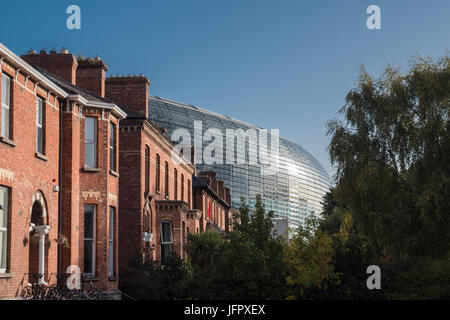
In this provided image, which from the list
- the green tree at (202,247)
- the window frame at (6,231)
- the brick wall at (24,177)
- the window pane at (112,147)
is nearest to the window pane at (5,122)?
the brick wall at (24,177)

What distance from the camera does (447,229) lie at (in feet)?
90.0

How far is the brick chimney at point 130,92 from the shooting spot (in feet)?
115

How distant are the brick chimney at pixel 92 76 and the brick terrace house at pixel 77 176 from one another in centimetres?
5

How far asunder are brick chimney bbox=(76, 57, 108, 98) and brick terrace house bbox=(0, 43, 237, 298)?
0.16ft

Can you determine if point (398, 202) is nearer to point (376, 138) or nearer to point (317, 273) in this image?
point (376, 138)

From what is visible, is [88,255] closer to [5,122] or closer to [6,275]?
[6,275]

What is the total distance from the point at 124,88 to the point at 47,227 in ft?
47.6

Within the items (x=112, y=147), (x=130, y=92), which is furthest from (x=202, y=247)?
(x=130, y=92)

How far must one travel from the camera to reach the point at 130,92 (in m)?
35.3

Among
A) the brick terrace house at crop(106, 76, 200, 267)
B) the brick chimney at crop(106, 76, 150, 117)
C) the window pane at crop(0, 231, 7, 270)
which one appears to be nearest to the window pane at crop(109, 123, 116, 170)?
the brick terrace house at crop(106, 76, 200, 267)

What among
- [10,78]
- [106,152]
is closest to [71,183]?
[106,152]

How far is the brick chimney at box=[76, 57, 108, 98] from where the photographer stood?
3138cm

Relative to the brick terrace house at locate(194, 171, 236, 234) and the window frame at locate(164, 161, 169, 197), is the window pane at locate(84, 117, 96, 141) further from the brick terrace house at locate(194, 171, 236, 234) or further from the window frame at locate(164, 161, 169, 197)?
the brick terrace house at locate(194, 171, 236, 234)

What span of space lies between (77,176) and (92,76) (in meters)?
7.61
